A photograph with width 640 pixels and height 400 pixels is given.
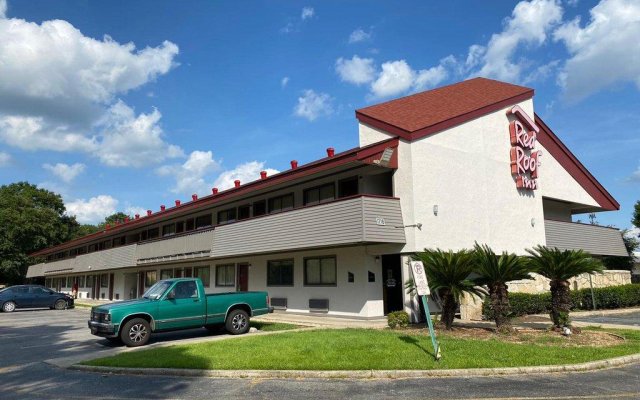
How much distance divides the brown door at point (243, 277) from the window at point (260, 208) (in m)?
2.98

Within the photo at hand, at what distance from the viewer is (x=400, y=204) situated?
18844 millimetres

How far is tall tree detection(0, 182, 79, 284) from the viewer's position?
6425cm

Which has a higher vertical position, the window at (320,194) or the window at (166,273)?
the window at (320,194)

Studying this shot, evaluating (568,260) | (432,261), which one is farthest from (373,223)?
(568,260)

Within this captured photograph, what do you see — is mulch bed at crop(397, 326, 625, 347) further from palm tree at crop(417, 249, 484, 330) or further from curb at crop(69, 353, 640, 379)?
curb at crop(69, 353, 640, 379)

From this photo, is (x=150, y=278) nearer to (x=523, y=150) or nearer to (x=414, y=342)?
(x=523, y=150)

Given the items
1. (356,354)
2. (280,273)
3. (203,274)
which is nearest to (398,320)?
(356,354)

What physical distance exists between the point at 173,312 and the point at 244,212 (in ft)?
45.8

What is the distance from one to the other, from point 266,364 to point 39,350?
7.59 metres

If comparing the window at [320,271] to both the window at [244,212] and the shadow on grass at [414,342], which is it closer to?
the window at [244,212]

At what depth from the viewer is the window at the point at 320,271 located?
835 inches

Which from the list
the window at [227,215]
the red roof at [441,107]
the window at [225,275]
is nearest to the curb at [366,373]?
the red roof at [441,107]

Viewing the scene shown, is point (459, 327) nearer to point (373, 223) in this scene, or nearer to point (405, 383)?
point (373, 223)

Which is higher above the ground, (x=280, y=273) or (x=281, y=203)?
(x=281, y=203)
